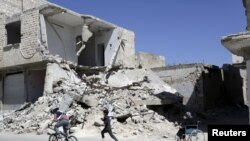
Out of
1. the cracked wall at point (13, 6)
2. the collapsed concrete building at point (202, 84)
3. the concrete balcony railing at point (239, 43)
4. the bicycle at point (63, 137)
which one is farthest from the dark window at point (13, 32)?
the concrete balcony railing at point (239, 43)

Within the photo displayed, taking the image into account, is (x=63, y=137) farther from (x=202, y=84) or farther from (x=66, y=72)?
(x=202, y=84)

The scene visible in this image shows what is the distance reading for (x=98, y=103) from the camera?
2000cm

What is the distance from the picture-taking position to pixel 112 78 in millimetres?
26250

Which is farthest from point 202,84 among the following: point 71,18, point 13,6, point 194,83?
point 13,6

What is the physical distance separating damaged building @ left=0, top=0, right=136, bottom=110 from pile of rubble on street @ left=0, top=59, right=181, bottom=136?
1584 millimetres

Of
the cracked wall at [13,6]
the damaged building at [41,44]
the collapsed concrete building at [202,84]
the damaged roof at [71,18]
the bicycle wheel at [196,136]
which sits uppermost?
the cracked wall at [13,6]

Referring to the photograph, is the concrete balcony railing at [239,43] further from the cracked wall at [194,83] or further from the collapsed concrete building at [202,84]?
the cracked wall at [194,83]

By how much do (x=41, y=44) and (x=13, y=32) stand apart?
420cm

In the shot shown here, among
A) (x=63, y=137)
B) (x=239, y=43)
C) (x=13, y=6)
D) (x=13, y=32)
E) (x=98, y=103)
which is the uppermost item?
(x=13, y=6)

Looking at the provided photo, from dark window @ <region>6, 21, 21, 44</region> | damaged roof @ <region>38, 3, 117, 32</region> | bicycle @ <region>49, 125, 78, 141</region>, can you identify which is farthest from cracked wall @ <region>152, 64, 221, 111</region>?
bicycle @ <region>49, 125, 78, 141</region>

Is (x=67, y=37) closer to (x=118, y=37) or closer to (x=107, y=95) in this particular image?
(x=118, y=37)

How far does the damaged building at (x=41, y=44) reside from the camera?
23594mm

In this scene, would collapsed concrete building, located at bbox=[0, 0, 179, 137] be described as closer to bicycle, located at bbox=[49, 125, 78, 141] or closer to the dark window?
the dark window

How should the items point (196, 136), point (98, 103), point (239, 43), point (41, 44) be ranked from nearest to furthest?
point (239, 43) < point (196, 136) < point (98, 103) < point (41, 44)
